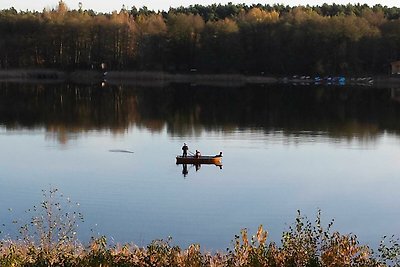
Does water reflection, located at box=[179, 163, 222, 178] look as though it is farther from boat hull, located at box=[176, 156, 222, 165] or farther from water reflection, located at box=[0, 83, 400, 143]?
water reflection, located at box=[0, 83, 400, 143]

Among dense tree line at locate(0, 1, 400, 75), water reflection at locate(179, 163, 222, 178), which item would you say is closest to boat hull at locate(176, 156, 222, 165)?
water reflection at locate(179, 163, 222, 178)

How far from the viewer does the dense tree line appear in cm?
7544

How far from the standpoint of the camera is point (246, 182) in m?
20.2

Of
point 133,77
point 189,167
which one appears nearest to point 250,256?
point 189,167

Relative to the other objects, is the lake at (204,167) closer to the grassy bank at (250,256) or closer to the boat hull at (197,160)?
the boat hull at (197,160)

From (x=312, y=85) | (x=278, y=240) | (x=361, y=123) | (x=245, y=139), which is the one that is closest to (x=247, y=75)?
(x=312, y=85)

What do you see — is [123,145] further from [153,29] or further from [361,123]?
[153,29]

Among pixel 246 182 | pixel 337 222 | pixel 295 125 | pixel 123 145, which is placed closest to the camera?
pixel 337 222

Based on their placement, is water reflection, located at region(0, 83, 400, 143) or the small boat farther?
water reflection, located at region(0, 83, 400, 143)

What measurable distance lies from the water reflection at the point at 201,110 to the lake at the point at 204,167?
108 millimetres

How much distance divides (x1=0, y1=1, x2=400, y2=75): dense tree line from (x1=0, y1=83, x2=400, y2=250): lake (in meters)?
29.9

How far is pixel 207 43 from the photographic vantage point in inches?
3118

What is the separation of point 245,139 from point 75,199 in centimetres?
1360

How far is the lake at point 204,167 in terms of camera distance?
15703mm
